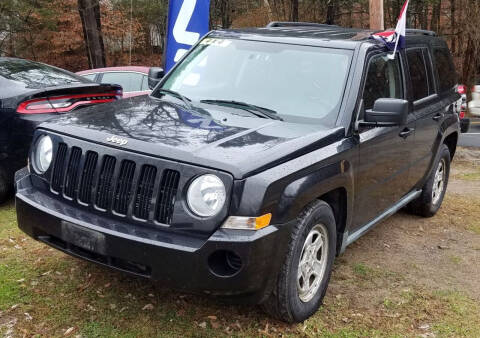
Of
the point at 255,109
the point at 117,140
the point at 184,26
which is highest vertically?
the point at 184,26

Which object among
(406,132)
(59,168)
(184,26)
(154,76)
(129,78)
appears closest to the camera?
(59,168)

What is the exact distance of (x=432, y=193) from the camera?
6121mm

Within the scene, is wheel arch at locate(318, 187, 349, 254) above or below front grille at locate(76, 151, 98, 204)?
below

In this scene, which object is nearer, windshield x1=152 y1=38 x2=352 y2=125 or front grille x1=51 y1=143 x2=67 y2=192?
front grille x1=51 y1=143 x2=67 y2=192

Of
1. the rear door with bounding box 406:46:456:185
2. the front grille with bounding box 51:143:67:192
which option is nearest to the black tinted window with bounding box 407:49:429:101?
the rear door with bounding box 406:46:456:185

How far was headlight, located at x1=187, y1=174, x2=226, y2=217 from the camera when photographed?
3.00 metres

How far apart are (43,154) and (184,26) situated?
4.22 meters

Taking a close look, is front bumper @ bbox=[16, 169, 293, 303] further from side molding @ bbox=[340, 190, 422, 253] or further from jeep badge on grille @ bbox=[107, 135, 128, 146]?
side molding @ bbox=[340, 190, 422, 253]

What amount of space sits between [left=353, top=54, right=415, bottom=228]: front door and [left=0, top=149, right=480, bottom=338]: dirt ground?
0.56 m

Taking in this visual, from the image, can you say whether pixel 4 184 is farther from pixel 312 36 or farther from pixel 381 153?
pixel 381 153

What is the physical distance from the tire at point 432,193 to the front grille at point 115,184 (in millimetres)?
3811

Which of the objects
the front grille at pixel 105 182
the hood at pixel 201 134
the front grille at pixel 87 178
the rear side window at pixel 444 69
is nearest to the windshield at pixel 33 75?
the hood at pixel 201 134

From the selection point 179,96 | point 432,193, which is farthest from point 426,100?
point 179,96

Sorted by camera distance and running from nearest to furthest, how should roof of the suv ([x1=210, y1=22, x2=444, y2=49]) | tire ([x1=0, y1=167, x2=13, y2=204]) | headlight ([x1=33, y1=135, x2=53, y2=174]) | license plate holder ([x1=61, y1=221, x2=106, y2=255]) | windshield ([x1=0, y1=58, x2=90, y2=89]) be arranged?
license plate holder ([x1=61, y1=221, x2=106, y2=255]) < headlight ([x1=33, y1=135, x2=53, y2=174]) < roof of the suv ([x1=210, y1=22, x2=444, y2=49]) < tire ([x1=0, y1=167, x2=13, y2=204]) < windshield ([x1=0, y1=58, x2=90, y2=89])
